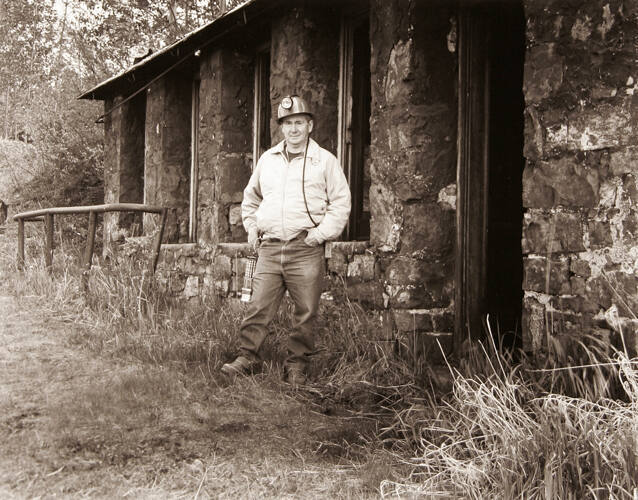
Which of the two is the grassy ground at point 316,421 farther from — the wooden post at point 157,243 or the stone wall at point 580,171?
the wooden post at point 157,243

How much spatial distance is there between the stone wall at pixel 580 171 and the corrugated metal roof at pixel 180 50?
3.26 meters

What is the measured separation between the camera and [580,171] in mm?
3863

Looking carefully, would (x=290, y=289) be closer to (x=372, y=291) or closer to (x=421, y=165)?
(x=372, y=291)

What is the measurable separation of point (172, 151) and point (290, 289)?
192 inches

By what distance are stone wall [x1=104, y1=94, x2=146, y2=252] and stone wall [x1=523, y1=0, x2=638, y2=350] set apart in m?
7.23

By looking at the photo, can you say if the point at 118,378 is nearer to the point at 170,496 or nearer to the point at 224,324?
the point at 224,324

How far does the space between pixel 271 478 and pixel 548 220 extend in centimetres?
194

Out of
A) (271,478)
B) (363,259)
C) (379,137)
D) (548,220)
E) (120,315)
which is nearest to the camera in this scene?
(271,478)

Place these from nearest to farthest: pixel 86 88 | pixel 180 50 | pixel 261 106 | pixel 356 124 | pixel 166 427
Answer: pixel 166 427
pixel 356 124
pixel 261 106
pixel 180 50
pixel 86 88

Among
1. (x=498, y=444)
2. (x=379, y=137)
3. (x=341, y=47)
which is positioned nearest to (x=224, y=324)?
(x=379, y=137)

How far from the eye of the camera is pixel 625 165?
3658mm

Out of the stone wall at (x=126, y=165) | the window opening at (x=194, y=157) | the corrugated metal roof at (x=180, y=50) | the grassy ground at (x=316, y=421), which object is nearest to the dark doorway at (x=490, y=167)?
the grassy ground at (x=316, y=421)

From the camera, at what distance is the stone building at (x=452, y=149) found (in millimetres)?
3760

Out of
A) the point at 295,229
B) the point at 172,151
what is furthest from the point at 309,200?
the point at 172,151
